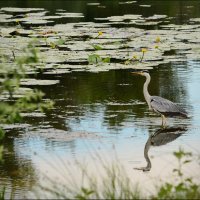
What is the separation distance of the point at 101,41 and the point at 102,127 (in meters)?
7.33

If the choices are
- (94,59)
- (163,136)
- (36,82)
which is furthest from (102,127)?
(94,59)

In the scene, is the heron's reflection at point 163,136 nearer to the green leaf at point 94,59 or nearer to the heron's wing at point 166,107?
the heron's wing at point 166,107

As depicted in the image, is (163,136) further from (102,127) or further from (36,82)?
(36,82)

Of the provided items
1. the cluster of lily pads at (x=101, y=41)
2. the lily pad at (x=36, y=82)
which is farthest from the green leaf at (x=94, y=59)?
the lily pad at (x=36, y=82)

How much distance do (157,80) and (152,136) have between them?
3779mm

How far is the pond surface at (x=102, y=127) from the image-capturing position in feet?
27.9

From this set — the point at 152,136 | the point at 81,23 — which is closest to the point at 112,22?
the point at 81,23

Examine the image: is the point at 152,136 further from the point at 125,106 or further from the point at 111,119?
the point at 125,106

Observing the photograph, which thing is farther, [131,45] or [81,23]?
[81,23]

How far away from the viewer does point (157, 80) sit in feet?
45.0

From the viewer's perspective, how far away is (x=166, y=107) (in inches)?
417

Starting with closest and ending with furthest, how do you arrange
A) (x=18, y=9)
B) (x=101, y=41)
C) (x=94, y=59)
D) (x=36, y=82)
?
(x=36, y=82), (x=94, y=59), (x=101, y=41), (x=18, y=9)

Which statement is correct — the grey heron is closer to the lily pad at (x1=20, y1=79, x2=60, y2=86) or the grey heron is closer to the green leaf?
the lily pad at (x1=20, y1=79, x2=60, y2=86)

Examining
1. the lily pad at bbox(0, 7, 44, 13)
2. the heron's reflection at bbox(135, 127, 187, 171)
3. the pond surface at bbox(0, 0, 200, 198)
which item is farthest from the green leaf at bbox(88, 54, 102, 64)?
the lily pad at bbox(0, 7, 44, 13)
